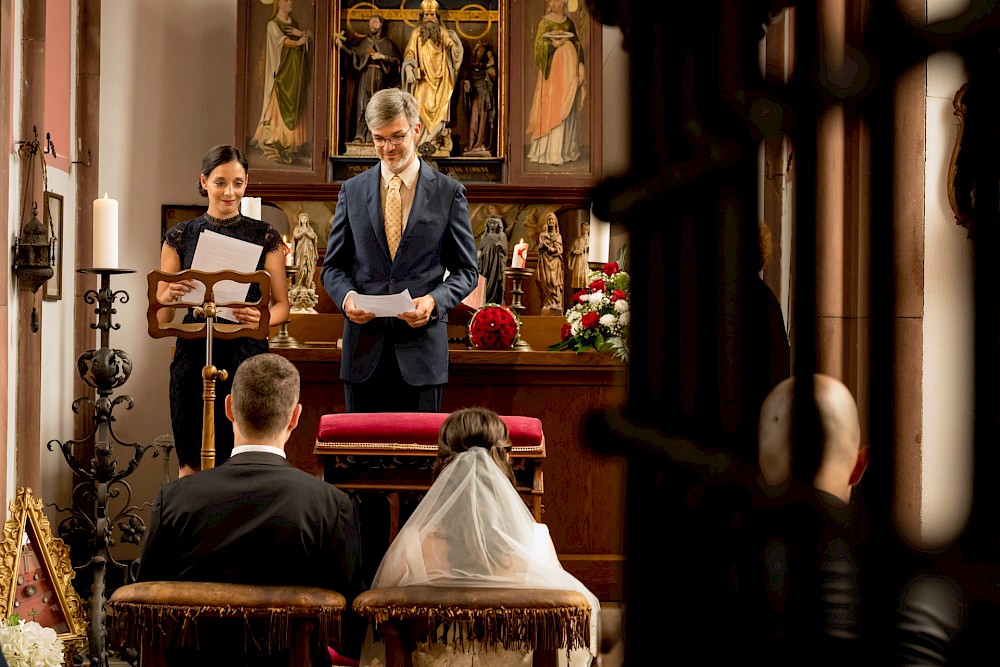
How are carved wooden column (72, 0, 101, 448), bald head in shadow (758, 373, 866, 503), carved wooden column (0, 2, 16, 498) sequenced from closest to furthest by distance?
bald head in shadow (758, 373, 866, 503) < carved wooden column (0, 2, 16, 498) < carved wooden column (72, 0, 101, 448)

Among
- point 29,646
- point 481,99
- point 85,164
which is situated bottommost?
point 29,646

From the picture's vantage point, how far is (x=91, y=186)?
19.3 feet

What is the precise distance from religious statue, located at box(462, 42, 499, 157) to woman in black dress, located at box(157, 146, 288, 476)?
321cm

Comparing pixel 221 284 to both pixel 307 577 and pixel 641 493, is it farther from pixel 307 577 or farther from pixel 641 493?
pixel 641 493

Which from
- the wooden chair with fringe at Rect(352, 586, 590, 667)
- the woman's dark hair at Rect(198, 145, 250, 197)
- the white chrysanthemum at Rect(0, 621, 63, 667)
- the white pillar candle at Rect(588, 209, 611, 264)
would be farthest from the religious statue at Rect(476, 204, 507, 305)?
the wooden chair with fringe at Rect(352, 586, 590, 667)

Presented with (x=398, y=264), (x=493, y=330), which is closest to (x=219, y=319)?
(x=398, y=264)

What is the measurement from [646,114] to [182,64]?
21.0 feet

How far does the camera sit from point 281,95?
6438 mm

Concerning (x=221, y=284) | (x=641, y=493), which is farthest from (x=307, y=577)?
(x=641, y=493)

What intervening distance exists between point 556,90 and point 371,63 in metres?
1.15

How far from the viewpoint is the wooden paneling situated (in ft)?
13.1

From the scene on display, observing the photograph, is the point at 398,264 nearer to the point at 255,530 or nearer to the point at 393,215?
the point at 393,215

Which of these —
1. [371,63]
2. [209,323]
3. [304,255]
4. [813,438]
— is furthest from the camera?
[371,63]

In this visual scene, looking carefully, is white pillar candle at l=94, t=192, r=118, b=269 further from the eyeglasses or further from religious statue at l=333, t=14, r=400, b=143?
religious statue at l=333, t=14, r=400, b=143
